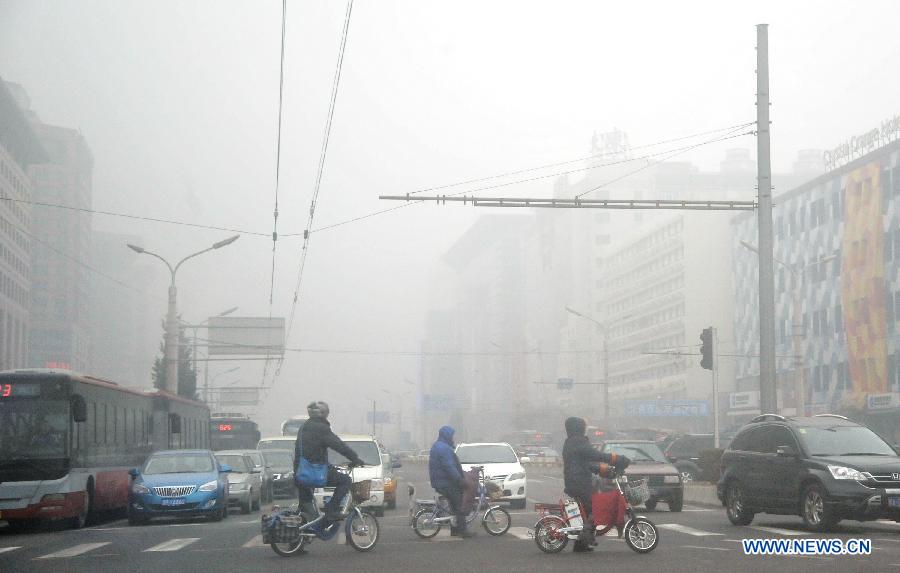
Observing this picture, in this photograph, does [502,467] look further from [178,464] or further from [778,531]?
[778,531]

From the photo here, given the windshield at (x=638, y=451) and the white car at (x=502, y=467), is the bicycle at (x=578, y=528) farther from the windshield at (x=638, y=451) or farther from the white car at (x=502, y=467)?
the windshield at (x=638, y=451)

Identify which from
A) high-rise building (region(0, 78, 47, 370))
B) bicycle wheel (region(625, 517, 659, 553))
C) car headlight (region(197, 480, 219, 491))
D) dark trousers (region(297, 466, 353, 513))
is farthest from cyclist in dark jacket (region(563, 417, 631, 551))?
high-rise building (region(0, 78, 47, 370))

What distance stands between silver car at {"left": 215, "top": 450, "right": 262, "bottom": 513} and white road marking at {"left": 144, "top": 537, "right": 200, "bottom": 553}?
29.7 feet

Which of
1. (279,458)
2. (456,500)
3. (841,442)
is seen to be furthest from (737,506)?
(279,458)

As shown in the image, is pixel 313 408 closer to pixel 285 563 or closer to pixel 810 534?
pixel 285 563

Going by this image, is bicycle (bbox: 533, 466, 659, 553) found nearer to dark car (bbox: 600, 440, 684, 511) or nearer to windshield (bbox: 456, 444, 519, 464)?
dark car (bbox: 600, 440, 684, 511)

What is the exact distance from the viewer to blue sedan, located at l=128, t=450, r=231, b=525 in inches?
970

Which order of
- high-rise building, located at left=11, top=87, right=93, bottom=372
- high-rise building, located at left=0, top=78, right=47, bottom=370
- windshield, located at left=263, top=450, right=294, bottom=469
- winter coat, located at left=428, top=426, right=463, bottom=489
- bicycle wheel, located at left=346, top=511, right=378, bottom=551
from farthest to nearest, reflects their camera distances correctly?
1. high-rise building, located at left=11, top=87, right=93, bottom=372
2. high-rise building, located at left=0, top=78, right=47, bottom=370
3. windshield, located at left=263, top=450, right=294, bottom=469
4. winter coat, located at left=428, top=426, right=463, bottom=489
5. bicycle wheel, located at left=346, top=511, right=378, bottom=551

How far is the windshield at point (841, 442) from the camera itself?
18.7 metres

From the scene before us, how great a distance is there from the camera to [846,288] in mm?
78938

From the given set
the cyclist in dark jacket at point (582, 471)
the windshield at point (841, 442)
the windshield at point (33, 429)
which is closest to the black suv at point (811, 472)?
the windshield at point (841, 442)

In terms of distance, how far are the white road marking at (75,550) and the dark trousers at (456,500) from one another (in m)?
4.65

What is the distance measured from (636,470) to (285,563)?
12.8 metres

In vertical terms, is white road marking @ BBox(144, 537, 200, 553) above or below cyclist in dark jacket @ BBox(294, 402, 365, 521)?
below
